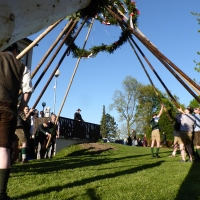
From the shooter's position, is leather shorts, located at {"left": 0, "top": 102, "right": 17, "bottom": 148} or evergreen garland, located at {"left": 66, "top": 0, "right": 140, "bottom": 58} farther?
evergreen garland, located at {"left": 66, "top": 0, "right": 140, "bottom": 58}

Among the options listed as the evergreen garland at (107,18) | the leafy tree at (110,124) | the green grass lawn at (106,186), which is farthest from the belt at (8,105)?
the leafy tree at (110,124)

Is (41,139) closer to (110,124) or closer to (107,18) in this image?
(107,18)

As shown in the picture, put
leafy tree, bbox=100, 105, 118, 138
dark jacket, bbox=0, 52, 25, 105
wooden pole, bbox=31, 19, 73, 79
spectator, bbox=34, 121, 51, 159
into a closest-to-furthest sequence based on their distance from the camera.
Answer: dark jacket, bbox=0, 52, 25, 105, wooden pole, bbox=31, 19, 73, 79, spectator, bbox=34, 121, 51, 159, leafy tree, bbox=100, 105, 118, 138

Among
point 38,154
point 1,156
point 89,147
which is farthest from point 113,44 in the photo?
point 89,147

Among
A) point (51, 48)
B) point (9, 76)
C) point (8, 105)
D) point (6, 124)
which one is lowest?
point (6, 124)

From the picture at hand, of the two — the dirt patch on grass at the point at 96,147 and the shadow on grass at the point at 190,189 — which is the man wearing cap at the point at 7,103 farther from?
the dirt patch on grass at the point at 96,147

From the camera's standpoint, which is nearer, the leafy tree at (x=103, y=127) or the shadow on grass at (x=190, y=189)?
the shadow on grass at (x=190, y=189)

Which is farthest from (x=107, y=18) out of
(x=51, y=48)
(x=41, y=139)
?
(x=41, y=139)

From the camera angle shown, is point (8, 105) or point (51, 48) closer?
point (8, 105)

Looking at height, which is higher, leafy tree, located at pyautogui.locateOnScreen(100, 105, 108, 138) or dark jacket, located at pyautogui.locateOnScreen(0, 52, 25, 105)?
leafy tree, located at pyautogui.locateOnScreen(100, 105, 108, 138)

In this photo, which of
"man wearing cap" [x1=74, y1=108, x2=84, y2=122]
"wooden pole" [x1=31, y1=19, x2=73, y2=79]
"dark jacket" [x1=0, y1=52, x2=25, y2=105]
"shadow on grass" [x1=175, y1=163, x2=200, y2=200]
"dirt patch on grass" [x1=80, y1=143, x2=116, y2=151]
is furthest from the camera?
"man wearing cap" [x1=74, y1=108, x2=84, y2=122]

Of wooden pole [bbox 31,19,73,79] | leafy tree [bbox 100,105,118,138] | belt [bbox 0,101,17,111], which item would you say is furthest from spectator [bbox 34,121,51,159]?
leafy tree [bbox 100,105,118,138]

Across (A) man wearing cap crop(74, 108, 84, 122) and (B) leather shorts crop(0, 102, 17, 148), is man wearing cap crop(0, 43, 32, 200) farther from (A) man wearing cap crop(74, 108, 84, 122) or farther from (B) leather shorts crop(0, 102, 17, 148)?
(A) man wearing cap crop(74, 108, 84, 122)

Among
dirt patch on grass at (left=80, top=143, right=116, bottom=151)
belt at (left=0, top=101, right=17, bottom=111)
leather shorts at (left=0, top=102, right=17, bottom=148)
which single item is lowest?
leather shorts at (left=0, top=102, right=17, bottom=148)
